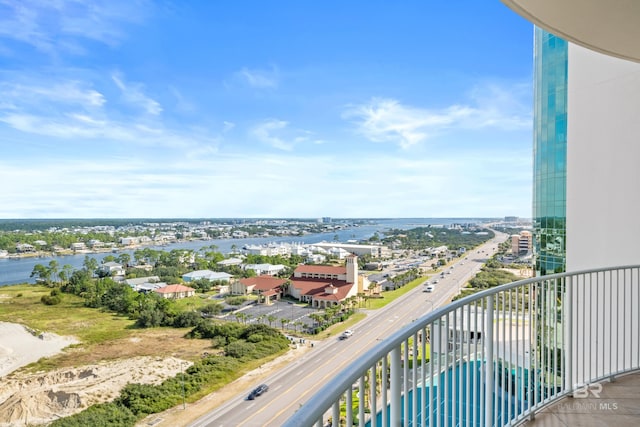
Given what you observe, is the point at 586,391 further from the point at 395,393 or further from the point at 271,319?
the point at 271,319

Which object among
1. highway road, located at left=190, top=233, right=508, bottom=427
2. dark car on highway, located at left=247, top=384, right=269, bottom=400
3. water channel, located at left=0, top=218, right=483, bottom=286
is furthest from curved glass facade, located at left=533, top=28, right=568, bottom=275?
water channel, located at left=0, top=218, right=483, bottom=286

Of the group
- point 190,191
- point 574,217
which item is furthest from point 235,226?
point 574,217

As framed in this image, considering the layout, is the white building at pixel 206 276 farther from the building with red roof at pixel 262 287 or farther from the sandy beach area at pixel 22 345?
the sandy beach area at pixel 22 345

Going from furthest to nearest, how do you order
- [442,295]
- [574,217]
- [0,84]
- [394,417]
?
[0,84] → [442,295] → [574,217] → [394,417]

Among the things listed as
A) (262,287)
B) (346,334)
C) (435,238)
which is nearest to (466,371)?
(346,334)

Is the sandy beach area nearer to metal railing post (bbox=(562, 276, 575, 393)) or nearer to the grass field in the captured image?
the grass field

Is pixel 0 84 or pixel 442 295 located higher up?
pixel 0 84

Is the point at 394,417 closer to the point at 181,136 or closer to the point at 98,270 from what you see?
the point at 98,270

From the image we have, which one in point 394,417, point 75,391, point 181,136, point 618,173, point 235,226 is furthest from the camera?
point 181,136
